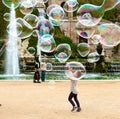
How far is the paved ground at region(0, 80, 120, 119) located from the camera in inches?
562

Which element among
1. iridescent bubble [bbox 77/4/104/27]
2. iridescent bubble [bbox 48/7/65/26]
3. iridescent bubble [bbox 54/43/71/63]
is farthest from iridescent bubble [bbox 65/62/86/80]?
iridescent bubble [bbox 54/43/71/63]

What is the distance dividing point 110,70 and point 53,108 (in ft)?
66.0

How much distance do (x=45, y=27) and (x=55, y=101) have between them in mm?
12134

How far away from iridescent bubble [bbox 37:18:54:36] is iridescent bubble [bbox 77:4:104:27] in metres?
2.32

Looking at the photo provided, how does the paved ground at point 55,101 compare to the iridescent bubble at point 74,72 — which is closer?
the paved ground at point 55,101

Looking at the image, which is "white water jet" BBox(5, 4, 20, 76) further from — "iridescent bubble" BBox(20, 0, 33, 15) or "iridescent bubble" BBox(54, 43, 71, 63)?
"iridescent bubble" BBox(54, 43, 71, 63)

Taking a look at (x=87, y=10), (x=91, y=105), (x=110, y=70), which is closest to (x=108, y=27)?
(x=87, y=10)

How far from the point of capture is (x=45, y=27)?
29.1 metres

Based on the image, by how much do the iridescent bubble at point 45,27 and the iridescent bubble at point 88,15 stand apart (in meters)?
2.32

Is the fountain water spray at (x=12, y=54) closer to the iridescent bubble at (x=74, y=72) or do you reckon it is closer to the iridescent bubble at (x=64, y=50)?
the iridescent bubble at (x=64, y=50)

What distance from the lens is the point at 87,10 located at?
2216 cm

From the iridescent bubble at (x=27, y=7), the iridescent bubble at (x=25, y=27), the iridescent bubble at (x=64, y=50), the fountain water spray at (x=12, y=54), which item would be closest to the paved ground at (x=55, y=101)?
the iridescent bubble at (x=64, y=50)

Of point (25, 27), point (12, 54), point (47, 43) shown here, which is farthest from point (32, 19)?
point (12, 54)

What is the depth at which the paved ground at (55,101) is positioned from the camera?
562 inches
